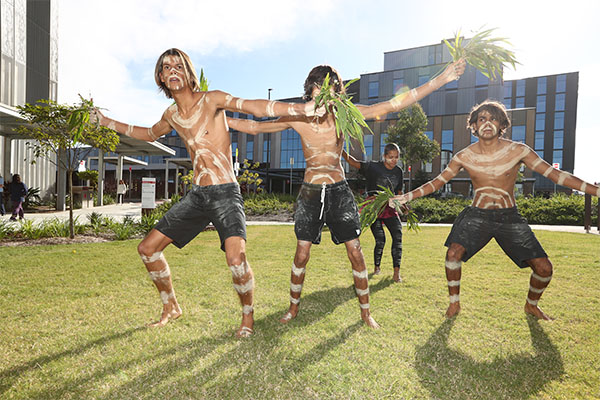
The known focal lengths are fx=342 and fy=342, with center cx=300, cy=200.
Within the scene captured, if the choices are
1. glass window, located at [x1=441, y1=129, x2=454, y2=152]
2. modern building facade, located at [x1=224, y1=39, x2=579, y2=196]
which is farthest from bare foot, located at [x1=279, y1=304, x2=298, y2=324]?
glass window, located at [x1=441, y1=129, x2=454, y2=152]

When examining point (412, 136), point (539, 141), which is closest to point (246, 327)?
point (412, 136)

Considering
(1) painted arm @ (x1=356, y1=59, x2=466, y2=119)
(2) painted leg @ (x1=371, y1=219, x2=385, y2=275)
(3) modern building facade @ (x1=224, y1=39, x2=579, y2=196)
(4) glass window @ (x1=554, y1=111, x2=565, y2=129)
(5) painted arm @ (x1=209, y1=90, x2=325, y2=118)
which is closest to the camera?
(5) painted arm @ (x1=209, y1=90, x2=325, y2=118)

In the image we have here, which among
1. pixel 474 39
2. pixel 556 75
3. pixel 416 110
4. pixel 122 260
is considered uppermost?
pixel 556 75

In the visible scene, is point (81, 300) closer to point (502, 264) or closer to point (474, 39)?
point (474, 39)

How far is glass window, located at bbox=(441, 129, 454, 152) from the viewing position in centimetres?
4412

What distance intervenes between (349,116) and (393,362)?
2027 mm

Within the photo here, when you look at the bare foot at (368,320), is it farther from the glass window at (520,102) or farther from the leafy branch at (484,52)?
the glass window at (520,102)

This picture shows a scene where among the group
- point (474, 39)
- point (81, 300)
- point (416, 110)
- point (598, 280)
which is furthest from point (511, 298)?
point (416, 110)

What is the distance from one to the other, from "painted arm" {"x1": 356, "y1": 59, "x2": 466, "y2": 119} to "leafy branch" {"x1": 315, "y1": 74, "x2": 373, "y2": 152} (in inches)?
8.6

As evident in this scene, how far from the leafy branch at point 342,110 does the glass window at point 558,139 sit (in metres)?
81.8

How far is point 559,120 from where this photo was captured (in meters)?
66.6

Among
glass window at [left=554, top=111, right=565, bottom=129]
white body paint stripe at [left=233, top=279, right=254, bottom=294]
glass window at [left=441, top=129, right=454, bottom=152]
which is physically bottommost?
white body paint stripe at [left=233, top=279, right=254, bottom=294]

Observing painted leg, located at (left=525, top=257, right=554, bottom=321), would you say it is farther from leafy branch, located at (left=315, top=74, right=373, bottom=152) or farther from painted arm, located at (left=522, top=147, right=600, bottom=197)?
leafy branch, located at (left=315, top=74, right=373, bottom=152)

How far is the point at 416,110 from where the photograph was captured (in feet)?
99.6
